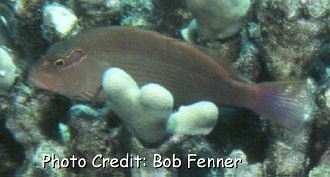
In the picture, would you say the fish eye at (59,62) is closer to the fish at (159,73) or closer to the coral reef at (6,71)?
the fish at (159,73)

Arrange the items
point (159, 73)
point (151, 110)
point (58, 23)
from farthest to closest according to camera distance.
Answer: point (58, 23)
point (159, 73)
point (151, 110)

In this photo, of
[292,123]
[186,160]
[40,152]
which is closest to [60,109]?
[40,152]

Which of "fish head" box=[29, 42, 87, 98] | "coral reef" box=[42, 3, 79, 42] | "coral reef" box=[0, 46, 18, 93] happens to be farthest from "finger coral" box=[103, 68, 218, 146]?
"coral reef" box=[0, 46, 18, 93]

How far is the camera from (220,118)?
2273 millimetres

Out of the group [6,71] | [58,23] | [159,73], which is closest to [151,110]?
[159,73]

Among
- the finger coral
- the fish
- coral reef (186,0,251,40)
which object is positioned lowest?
the finger coral

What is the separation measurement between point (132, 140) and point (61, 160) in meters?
0.47

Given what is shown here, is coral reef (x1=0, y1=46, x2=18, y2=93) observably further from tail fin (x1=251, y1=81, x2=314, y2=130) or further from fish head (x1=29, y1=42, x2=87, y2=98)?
tail fin (x1=251, y1=81, x2=314, y2=130)

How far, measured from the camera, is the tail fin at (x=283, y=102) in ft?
6.10

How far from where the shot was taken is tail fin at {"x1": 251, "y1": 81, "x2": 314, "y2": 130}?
1.86m

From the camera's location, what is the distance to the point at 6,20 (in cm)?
291

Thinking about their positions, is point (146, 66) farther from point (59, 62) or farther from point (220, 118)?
point (220, 118)

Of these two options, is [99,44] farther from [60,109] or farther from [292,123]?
[292,123]

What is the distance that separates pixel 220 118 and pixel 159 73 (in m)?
0.45
